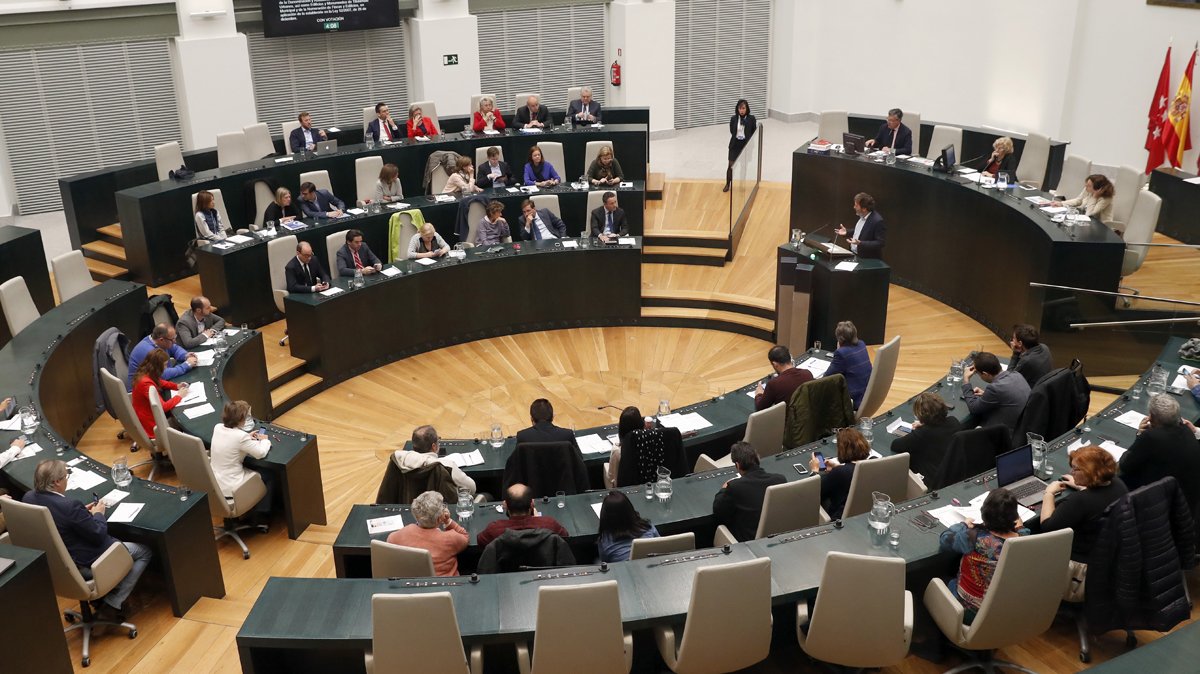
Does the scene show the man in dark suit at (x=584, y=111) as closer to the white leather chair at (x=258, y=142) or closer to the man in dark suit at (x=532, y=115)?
the man in dark suit at (x=532, y=115)

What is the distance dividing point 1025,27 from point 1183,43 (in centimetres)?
242

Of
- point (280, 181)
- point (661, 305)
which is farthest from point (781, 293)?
point (280, 181)

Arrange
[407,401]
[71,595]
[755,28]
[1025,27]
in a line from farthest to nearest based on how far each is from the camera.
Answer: [755,28] → [1025,27] → [407,401] → [71,595]

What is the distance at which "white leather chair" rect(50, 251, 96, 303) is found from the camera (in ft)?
31.7

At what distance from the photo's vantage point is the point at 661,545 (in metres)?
5.20

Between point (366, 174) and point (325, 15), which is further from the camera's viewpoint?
point (325, 15)

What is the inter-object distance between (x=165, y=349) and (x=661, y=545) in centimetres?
508

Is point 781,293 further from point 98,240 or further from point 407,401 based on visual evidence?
point 98,240

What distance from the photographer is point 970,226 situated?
10742 millimetres

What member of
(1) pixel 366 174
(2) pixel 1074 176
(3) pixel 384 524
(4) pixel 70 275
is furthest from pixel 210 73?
(2) pixel 1074 176

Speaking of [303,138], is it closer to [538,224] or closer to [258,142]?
[258,142]

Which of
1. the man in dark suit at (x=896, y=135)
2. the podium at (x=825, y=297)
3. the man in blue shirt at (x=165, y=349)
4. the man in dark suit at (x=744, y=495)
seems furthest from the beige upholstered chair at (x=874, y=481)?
the man in dark suit at (x=896, y=135)

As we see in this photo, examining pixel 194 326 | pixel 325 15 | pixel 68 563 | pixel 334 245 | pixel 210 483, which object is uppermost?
pixel 325 15

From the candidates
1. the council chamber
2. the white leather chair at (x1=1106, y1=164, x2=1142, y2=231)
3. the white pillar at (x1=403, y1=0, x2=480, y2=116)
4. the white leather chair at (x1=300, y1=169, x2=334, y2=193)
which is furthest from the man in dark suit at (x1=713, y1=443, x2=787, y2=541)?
the white pillar at (x1=403, y1=0, x2=480, y2=116)
